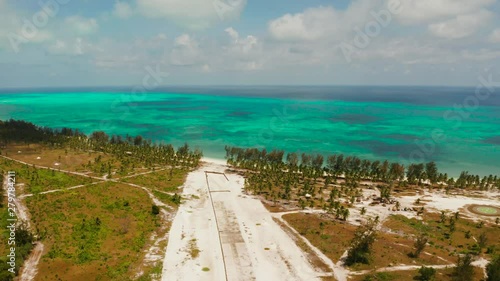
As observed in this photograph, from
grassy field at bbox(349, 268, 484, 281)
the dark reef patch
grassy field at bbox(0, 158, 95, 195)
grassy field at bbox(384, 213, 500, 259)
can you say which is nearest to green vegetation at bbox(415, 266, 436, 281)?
grassy field at bbox(349, 268, 484, 281)

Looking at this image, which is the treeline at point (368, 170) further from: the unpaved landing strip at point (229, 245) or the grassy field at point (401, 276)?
the grassy field at point (401, 276)

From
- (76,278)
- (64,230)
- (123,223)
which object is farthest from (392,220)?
(64,230)

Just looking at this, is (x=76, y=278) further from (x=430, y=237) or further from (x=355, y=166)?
(x=355, y=166)

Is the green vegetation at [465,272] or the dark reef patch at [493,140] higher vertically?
the dark reef patch at [493,140]

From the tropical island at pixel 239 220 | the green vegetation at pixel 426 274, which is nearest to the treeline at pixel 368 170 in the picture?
the tropical island at pixel 239 220

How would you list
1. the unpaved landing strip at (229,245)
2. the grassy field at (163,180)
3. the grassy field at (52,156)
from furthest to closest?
the grassy field at (52,156)
the grassy field at (163,180)
the unpaved landing strip at (229,245)

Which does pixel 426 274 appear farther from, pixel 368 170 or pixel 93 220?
pixel 368 170
